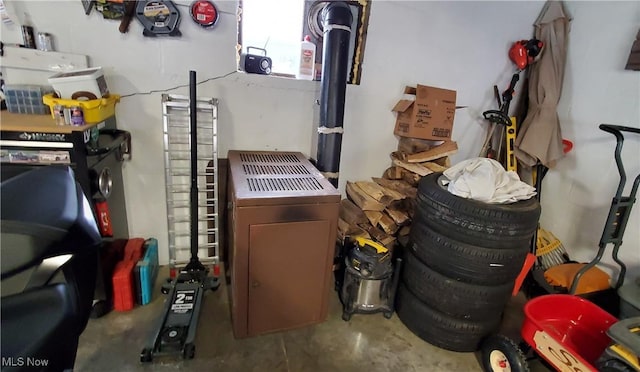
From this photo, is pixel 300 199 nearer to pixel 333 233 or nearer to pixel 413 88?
pixel 333 233

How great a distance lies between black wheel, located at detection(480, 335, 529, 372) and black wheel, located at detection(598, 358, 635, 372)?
277mm

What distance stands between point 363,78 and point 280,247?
4.30ft

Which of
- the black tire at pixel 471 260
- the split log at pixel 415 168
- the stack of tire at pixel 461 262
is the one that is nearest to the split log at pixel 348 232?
the stack of tire at pixel 461 262

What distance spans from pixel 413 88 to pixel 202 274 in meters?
1.87

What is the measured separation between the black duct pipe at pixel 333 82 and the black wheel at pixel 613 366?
4.82 ft

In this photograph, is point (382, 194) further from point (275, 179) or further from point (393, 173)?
point (275, 179)

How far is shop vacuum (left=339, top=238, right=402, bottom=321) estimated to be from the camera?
5.85 ft

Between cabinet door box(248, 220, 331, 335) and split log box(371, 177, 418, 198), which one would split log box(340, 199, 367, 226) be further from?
cabinet door box(248, 220, 331, 335)

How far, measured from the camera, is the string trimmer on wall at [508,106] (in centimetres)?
229

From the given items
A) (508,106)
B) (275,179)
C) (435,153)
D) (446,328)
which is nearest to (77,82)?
(275,179)

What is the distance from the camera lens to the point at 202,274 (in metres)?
1.98

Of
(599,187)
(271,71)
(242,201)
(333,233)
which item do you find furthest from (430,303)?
(271,71)

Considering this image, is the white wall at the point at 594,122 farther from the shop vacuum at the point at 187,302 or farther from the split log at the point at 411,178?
the shop vacuum at the point at 187,302

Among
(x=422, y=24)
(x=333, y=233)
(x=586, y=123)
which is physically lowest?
(x=333, y=233)
